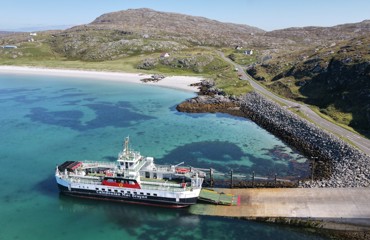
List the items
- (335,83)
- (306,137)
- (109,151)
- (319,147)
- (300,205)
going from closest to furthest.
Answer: (300,205), (319,147), (109,151), (306,137), (335,83)

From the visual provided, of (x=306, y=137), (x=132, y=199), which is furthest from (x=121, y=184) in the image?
(x=306, y=137)

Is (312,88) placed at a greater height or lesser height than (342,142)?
greater

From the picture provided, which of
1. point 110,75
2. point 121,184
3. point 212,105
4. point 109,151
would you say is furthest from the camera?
point 110,75

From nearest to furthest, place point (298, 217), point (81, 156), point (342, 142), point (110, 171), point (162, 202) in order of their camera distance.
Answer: point (298, 217), point (162, 202), point (110, 171), point (342, 142), point (81, 156)

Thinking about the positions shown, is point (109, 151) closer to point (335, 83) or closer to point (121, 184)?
Answer: point (121, 184)

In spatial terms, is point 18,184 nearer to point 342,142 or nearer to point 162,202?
point 162,202

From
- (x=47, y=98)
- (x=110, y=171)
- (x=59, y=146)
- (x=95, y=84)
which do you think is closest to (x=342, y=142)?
(x=110, y=171)

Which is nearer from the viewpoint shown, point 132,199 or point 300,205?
point 300,205

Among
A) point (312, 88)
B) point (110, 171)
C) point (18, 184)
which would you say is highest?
point (312, 88)
